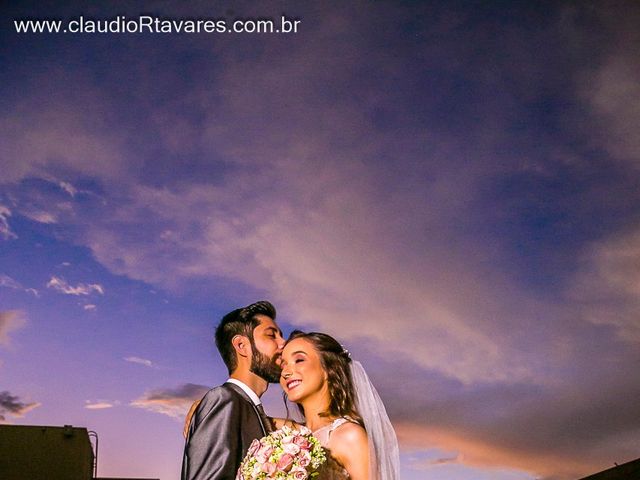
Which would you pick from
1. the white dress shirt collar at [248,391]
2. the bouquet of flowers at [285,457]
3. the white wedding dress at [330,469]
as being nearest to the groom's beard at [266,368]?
the white dress shirt collar at [248,391]

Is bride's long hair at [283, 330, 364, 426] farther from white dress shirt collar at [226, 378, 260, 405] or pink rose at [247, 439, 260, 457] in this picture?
pink rose at [247, 439, 260, 457]

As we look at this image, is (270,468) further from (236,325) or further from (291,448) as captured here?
(236,325)

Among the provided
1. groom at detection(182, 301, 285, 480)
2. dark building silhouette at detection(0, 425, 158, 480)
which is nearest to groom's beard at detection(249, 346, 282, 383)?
groom at detection(182, 301, 285, 480)

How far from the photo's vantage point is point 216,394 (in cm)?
490

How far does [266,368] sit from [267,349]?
0.15 meters

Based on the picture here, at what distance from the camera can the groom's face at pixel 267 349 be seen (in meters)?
5.16

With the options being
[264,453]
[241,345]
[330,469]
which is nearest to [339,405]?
[330,469]

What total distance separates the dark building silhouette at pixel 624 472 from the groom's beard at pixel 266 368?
199 inches

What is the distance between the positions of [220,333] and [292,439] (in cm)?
141

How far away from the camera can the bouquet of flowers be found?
414 cm

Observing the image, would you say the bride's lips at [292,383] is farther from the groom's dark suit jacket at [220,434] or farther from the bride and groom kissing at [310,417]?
the groom's dark suit jacket at [220,434]

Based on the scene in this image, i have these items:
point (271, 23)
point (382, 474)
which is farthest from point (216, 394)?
point (271, 23)

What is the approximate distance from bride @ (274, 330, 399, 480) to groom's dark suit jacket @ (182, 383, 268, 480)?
0.95 ft

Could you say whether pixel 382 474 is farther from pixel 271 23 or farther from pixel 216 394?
pixel 271 23
